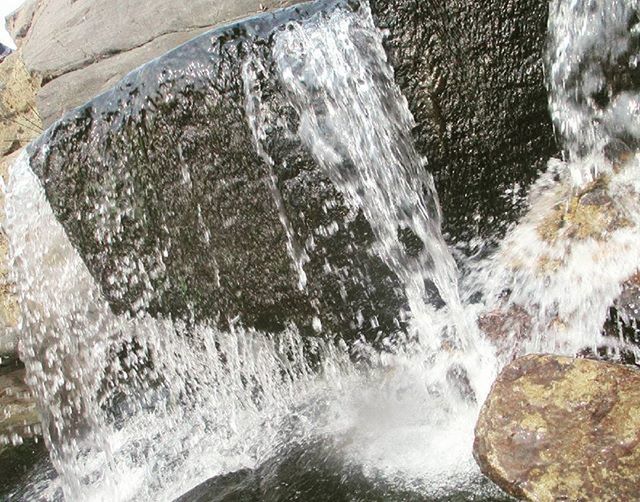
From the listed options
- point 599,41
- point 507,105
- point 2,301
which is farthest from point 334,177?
point 2,301

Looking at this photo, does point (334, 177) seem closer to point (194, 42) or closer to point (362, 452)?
point (194, 42)

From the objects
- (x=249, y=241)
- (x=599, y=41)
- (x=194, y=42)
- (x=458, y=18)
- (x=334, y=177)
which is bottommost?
(x=249, y=241)

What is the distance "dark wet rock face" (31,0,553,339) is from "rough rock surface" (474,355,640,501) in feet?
4.34

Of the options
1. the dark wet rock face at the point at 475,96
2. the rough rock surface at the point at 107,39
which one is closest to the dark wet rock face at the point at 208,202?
the dark wet rock face at the point at 475,96

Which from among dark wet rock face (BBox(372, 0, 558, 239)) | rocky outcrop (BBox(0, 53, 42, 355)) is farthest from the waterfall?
rocky outcrop (BBox(0, 53, 42, 355))

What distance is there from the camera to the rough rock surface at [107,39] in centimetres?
632

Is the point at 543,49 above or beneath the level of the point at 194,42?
beneath

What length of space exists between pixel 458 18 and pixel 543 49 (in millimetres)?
497

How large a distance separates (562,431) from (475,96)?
1.85 meters

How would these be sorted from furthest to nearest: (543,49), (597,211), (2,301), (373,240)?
(2,301), (373,240), (543,49), (597,211)

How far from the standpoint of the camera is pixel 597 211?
2885 millimetres

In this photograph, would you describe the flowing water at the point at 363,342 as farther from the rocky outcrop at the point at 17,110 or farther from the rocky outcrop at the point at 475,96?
the rocky outcrop at the point at 17,110

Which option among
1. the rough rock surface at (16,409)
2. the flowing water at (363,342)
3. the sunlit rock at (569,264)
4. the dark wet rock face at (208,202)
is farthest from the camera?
the rough rock surface at (16,409)

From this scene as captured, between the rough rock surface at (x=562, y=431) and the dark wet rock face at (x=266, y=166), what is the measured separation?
1.32m
